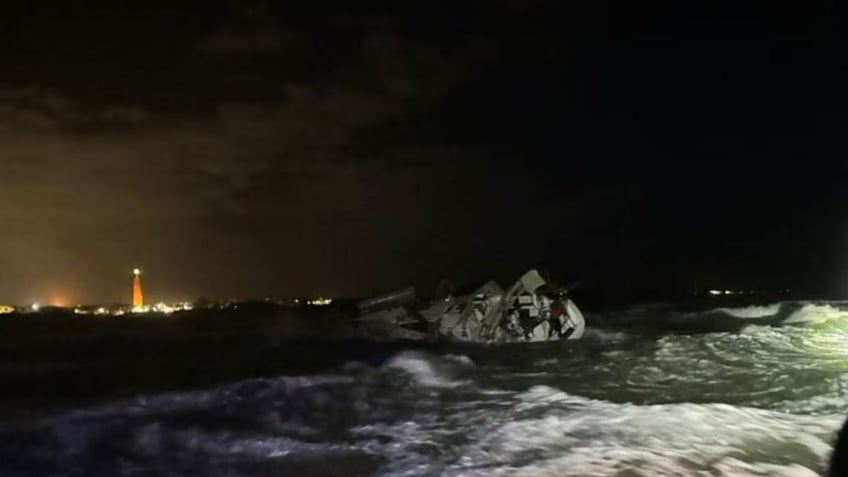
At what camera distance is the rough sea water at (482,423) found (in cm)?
920

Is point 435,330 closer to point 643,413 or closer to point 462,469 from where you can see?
point 643,413

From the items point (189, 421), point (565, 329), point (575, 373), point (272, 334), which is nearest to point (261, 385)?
point (189, 421)

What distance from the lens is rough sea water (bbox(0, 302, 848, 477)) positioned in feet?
30.2

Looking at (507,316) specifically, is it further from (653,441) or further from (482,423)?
(653,441)

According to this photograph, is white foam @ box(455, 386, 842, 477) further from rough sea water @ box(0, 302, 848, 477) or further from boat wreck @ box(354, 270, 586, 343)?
boat wreck @ box(354, 270, 586, 343)

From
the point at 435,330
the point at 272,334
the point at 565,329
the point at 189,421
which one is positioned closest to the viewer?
the point at 189,421

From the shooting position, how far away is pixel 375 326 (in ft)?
116

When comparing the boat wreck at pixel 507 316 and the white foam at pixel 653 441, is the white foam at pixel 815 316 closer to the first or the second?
the boat wreck at pixel 507 316

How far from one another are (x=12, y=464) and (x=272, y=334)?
2920 centimetres

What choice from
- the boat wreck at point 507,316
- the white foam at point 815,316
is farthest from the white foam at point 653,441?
the white foam at point 815,316

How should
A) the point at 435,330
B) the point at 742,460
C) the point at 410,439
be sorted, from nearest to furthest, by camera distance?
the point at 742,460, the point at 410,439, the point at 435,330

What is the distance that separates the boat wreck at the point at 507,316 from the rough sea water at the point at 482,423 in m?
6.63

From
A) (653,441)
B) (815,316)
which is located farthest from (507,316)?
(653,441)

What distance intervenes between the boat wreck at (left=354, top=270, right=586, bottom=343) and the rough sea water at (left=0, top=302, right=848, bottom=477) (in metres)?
6.63
